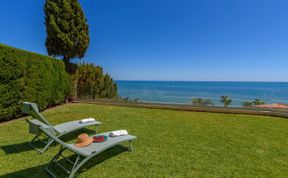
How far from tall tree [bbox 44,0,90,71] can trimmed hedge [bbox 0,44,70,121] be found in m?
1.47

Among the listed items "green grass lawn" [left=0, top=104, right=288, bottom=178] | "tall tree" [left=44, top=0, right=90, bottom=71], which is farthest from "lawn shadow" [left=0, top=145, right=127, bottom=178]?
"tall tree" [left=44, top=0, right=90, bottom=71]

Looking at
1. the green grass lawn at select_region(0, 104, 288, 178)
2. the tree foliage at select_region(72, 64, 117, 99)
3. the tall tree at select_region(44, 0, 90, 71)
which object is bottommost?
the green grass lawn at select_region(0, 104, 288, 178)

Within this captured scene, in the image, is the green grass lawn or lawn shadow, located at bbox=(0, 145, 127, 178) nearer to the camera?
lawn shadow, located at bbox=(0, 145, 127, 178)

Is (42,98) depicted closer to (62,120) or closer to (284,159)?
(62,120)

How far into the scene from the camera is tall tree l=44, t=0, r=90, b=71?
34.2 ft

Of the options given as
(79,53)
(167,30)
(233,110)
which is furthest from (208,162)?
(167,30)

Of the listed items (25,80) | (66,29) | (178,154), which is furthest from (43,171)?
(66,29)

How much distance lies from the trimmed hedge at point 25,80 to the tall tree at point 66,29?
57.8 inches

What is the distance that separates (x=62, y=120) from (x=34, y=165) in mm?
3775

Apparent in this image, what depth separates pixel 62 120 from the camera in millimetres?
6668

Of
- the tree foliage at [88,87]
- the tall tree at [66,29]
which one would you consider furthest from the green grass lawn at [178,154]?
the tree foliage at [88,87]

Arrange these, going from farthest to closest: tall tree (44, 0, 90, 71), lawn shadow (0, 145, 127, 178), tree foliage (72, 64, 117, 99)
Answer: tree foliage (72, 64, 117, 99) → tall tree (44, 0, 90, 71) → lawn shadow (0, 145, 127, 178)

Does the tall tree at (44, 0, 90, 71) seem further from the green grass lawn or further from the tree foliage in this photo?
the green grass lawn

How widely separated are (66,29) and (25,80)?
4.91 metres
